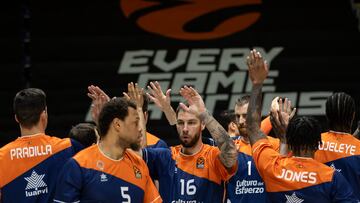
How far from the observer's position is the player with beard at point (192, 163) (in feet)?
21.7

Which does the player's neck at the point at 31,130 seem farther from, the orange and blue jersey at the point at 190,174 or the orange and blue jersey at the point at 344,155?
the orange and blue jersey at the point at 344,155

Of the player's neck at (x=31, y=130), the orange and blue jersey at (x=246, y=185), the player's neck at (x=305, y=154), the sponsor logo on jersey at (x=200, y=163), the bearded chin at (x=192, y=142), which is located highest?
the player's neck at (x=31, y=130)

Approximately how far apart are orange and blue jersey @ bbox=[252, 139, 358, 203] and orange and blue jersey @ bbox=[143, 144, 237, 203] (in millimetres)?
689

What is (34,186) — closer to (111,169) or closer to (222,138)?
(111,169)

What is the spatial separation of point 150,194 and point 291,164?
1033 millimetres

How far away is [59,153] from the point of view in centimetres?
654

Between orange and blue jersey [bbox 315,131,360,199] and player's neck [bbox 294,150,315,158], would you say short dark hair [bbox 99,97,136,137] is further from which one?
orange and blue jersey [bbox 315,131,360,199]

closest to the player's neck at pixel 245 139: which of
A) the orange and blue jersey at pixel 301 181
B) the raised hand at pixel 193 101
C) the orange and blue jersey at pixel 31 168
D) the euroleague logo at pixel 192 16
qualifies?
the raised hand at pixel 193 101

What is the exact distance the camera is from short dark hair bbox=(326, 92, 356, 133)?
7.03 meters

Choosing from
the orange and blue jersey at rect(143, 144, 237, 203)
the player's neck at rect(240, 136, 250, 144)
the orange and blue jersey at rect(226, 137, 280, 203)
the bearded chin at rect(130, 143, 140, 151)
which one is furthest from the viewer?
the player's neck at rect(240, 136, 250, 144)

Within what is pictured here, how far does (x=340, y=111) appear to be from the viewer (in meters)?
7.05

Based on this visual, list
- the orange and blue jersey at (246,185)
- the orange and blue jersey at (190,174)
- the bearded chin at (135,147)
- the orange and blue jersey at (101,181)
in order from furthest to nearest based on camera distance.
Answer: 1. the orange and blue jersey at (246,185)
2. the orange and blue jersey at (190,174)
3. the bearded chin at (135,147)
4. the orange and blue jersey at (101,181)

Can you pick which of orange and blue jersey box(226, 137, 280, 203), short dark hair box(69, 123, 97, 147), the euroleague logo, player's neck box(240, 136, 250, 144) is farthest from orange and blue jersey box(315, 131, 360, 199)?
the euroleague logo

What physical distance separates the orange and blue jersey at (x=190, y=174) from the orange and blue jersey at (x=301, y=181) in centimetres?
69
